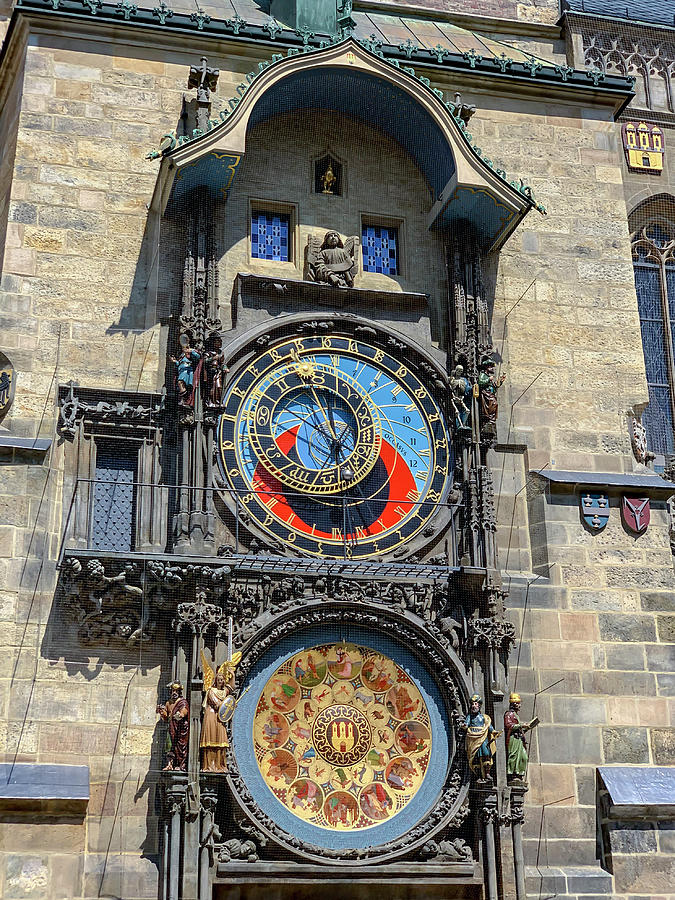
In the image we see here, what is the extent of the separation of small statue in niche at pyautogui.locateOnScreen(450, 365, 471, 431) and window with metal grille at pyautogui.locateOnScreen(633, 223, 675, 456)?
326 centimetres

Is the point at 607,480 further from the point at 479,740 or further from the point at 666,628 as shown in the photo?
the point at 479,740

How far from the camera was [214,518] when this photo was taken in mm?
12688

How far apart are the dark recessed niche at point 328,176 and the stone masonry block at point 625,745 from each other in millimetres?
5647

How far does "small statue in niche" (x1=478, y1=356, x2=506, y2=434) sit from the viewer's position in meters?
13.6

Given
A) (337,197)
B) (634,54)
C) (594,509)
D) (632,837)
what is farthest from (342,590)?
(634,54)

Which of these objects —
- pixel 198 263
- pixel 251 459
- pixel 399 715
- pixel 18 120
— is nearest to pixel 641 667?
pixel 399 715

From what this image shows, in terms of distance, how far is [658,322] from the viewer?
16781 millimetres

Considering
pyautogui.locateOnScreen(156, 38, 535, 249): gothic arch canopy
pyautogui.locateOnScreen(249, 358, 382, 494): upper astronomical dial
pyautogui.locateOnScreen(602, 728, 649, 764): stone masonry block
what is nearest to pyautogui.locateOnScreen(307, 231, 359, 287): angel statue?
pyautogui.locateOnScreen(249, 358, 382, 494): upper astronomical dial

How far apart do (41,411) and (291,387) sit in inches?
86.5

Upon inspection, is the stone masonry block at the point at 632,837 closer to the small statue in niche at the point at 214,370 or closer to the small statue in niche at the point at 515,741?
the small statue in niche at the point at 515,741

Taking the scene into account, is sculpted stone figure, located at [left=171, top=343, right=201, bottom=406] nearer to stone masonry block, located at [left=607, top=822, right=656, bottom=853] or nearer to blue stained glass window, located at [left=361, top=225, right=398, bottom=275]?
blue stained glass window, located at [left=361, top=225, right=398, bottom=275]

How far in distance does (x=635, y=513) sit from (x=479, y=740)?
2759 millimetres

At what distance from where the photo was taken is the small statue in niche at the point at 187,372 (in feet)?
42.2

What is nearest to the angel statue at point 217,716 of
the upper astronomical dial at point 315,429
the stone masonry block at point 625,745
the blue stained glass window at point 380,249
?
the upper astronomical dial at point 315,429
